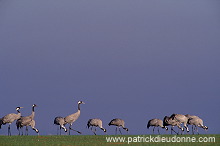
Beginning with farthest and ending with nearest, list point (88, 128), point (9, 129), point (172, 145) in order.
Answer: point (88, 128) < point (9, 129) < point (172, 145)

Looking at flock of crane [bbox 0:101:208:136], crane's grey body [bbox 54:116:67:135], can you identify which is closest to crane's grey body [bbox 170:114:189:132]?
flock of crane [bbox 0:101:208:136]

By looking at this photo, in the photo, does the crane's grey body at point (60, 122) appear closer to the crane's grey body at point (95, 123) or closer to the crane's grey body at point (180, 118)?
the crane's grey body at point (95, 123)

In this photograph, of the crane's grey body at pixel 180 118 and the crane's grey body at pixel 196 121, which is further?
the crane's grey body at pixel 196 121

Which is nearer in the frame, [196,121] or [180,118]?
[180,118]

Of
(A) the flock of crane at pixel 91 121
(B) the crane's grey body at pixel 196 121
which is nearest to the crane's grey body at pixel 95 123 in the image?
(A) the flock of crane at pixel 91 121

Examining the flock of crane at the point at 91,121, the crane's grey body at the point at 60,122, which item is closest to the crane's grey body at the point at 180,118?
the flock of crane at the point at 91,121

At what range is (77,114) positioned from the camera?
51312 mm

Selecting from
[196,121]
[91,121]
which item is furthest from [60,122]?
[196,121]

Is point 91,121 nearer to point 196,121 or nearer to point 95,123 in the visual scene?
point 95,123

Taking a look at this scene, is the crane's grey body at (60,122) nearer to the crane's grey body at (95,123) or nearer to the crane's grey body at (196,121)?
the crane's grey body at (95,123)

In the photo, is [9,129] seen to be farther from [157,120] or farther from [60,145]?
[60,145]

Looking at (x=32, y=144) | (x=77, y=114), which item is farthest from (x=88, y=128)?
(x=32, y=144)

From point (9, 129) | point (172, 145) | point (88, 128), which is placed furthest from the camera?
point (88, 128)

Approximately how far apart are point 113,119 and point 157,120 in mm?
5757
